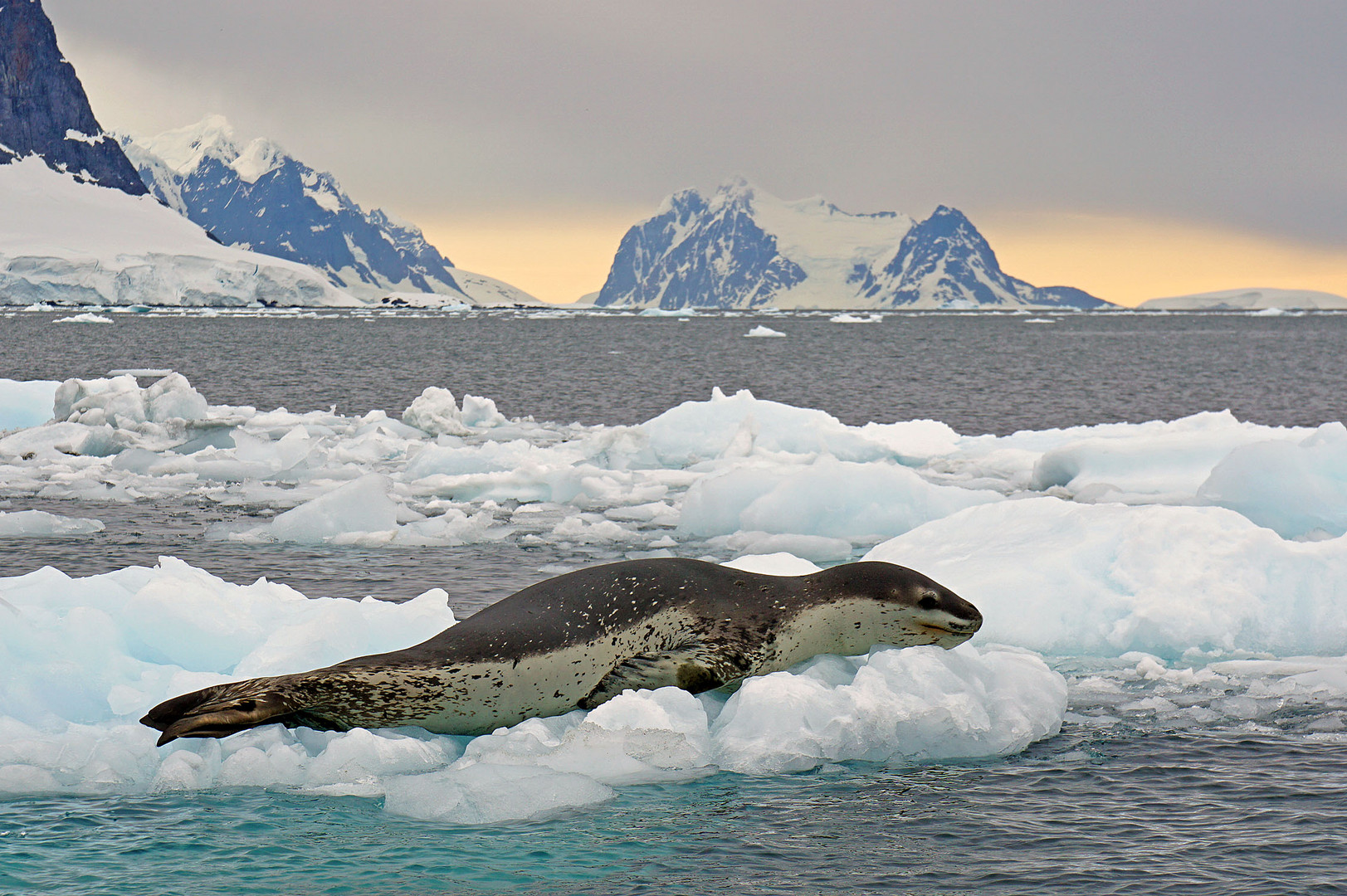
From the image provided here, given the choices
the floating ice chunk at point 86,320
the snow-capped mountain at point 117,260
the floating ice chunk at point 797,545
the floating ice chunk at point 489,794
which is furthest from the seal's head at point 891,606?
the snow-capped mountain at point 117,260

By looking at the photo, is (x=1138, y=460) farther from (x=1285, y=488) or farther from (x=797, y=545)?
(x=797, y=545)

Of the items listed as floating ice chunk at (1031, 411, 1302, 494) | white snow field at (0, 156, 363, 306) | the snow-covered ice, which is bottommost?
the snow-covered ice

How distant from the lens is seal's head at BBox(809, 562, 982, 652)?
307 inches

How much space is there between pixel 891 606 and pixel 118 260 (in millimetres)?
169896

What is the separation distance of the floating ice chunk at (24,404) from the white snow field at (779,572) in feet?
25.1

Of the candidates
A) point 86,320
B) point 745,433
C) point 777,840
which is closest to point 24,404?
point 745,433

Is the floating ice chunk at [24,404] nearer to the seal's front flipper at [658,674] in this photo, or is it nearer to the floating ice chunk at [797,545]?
the floating ice chunk at [797,545]

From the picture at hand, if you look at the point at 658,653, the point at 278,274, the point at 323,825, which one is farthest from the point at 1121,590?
the point at 278,274

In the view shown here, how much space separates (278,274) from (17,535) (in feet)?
550

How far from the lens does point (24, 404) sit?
1053 inches

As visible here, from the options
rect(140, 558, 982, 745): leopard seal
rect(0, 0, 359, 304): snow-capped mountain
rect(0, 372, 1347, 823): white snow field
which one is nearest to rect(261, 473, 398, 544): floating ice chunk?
rect(0, 372, 1347, 823): white snow field

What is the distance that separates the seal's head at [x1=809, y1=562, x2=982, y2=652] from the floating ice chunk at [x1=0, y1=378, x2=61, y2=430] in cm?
2332

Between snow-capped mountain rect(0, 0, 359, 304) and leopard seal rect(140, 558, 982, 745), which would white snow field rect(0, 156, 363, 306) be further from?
leopard seal rect(140, 558, 982, 745)

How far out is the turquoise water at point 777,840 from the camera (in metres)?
5.38
